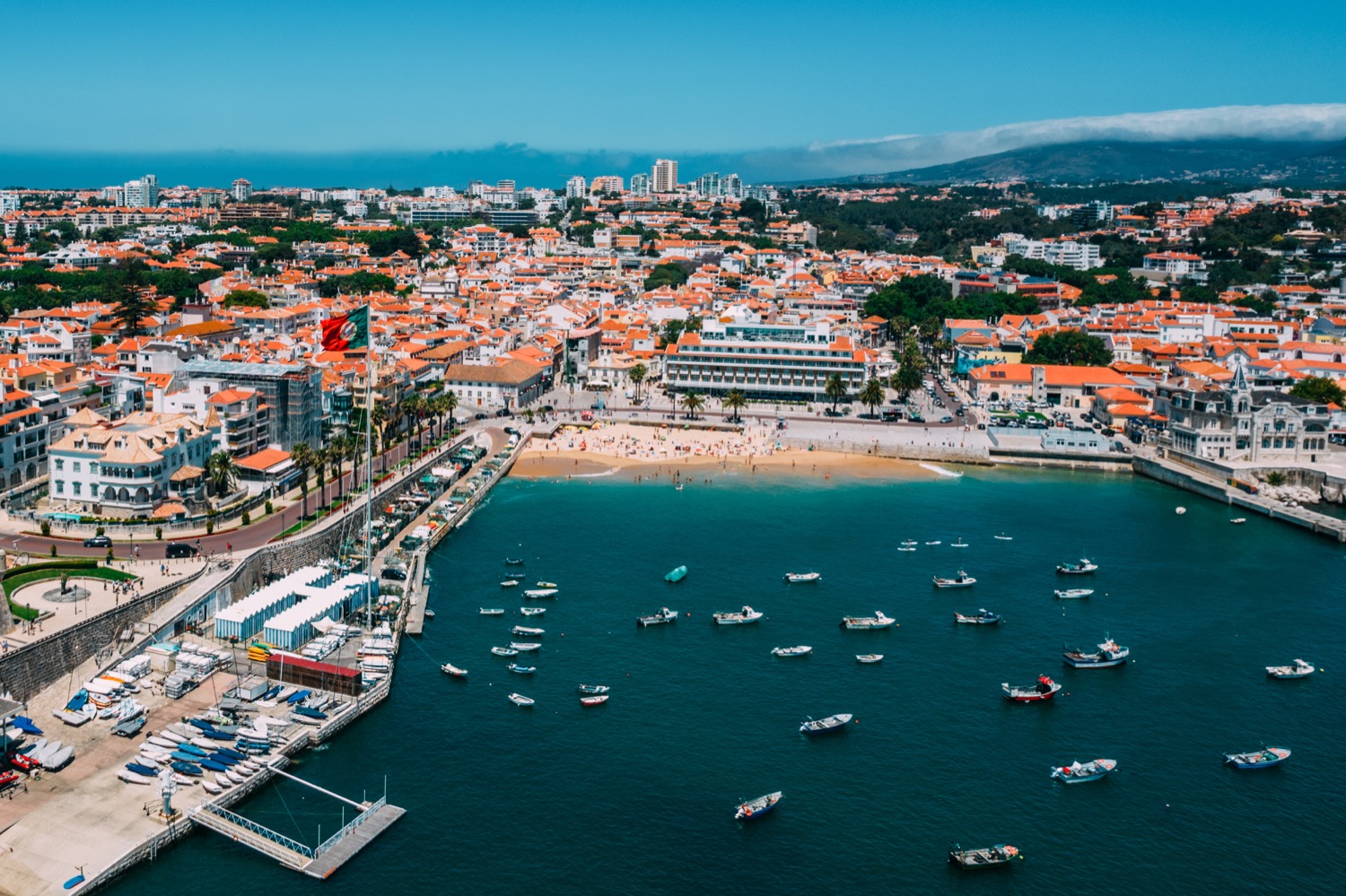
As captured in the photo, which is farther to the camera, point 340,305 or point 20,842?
point 340,305

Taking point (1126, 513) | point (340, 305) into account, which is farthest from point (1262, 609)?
point (340, 305)

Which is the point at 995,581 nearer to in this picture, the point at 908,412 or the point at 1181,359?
the point at 908,412

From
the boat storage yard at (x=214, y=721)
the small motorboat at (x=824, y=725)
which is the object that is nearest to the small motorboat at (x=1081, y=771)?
the small motorboat at (x=824, y=725)

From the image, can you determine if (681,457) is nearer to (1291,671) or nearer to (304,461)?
(304,461)

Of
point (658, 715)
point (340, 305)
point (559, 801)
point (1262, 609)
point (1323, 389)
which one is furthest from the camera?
point (340, 305)

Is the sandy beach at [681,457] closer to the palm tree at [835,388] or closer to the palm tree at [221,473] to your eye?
the palm tree at [835,388]

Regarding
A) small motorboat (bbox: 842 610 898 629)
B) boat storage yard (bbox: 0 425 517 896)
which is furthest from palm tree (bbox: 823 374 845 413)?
boat storage yard (bbox: 0 425 517 896)
